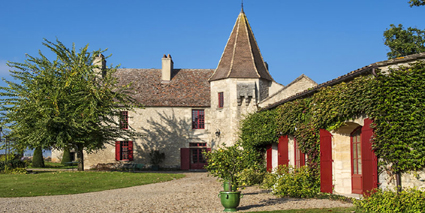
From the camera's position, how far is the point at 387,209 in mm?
7598

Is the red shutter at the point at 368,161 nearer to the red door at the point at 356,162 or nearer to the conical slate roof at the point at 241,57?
the red door at the point at 356,162

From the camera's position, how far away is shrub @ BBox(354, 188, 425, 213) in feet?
24.1

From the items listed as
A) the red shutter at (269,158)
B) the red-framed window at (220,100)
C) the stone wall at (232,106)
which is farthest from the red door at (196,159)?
the red shutter at (269,158)

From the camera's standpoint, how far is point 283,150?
14250 millimetres

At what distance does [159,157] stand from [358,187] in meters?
16.8

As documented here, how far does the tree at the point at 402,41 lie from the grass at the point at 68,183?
56.7 feet

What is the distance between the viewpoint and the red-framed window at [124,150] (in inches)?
1024

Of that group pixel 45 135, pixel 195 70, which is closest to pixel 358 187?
pixel 45 135

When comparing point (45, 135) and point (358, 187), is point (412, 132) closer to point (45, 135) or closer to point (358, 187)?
point (358, 187)

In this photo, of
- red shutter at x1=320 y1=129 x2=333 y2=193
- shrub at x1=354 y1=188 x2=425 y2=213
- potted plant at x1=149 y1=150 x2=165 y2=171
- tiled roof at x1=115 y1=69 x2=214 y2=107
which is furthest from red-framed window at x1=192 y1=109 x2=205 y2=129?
shrub at x1=354 y1=188 x2=425 y2=213

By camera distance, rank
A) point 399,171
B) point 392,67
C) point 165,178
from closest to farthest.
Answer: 1. point 399,171
2. point 392,67
3. point 165,178

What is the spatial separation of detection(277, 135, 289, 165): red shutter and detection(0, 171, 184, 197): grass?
5504 mm

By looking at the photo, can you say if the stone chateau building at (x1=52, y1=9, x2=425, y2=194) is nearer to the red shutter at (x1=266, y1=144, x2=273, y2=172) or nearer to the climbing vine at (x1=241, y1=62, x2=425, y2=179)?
the red shutter at (x1=266, y1=144, x2=273, y2=172)

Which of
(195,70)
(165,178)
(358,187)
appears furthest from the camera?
(195,70)
